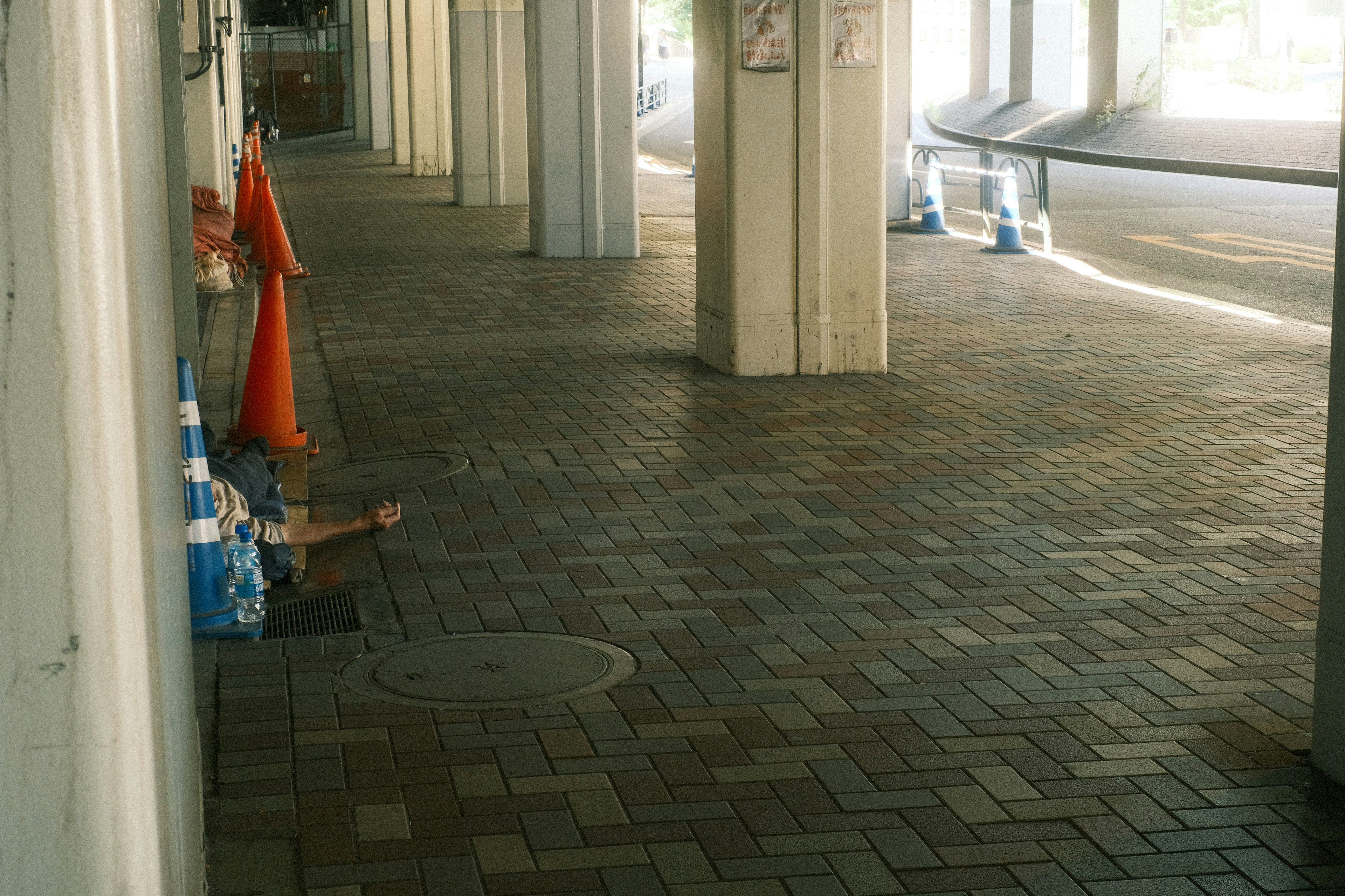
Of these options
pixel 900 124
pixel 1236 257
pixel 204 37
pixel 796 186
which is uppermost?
pixel 204 37

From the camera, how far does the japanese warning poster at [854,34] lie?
906 cm

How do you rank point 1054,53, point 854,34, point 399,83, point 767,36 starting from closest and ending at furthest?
point 767,36, point 854,34, point 399,83, point 1054,53

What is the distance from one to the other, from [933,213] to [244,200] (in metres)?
7.87

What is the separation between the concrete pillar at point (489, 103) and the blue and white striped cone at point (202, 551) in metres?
15.1

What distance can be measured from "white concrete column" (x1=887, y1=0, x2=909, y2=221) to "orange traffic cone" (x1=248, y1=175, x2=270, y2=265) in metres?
7.40

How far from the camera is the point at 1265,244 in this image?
17.3m

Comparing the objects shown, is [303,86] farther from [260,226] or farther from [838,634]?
[838,634]

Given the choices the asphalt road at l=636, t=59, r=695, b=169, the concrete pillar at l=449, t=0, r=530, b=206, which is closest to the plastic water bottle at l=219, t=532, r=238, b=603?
the asphalt road at l=636, t=59, r=695, b=169

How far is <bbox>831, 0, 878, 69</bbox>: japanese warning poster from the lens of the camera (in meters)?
9.06

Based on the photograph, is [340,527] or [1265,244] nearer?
[340,527]

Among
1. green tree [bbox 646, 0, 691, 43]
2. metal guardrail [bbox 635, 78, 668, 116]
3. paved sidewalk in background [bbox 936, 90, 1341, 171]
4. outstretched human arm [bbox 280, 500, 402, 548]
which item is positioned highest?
green tree [bbox 646, 0, 691, 43]

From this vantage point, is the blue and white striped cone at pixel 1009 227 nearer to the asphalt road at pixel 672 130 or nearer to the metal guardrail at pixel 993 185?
the metal guardrail at pixel 993 185

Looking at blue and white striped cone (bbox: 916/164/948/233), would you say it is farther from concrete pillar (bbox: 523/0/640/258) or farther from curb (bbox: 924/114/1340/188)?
concrete pillar (bbox: 523/0/640/258)

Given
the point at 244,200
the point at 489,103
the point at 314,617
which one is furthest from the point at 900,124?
the point at 314,617
